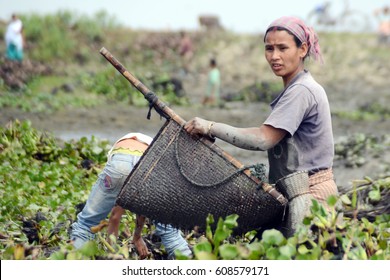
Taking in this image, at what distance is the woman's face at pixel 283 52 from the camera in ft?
14.0

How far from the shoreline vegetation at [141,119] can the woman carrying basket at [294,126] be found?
0.98 ft

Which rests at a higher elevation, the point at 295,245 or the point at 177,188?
the point at 177,188

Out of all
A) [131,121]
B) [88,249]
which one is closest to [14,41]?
[131,121]

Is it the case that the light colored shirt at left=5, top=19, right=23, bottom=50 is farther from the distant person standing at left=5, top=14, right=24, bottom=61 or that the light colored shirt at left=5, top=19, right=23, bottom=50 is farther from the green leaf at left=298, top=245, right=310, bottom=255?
the green leaf at left=298, top=245, right=310, bottom=255

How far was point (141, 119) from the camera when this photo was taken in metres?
15.0

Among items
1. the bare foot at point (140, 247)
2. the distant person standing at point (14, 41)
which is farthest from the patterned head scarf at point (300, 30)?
the distant person standing at point (14, 41)

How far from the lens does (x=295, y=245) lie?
12.5 ft

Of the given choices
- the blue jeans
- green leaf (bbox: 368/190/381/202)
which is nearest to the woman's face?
the blue jeans

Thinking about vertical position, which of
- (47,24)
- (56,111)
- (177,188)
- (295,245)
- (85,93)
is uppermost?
(47,24)

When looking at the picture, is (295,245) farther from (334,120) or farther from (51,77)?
(51,77)

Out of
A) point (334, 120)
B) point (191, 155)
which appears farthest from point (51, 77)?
point (191, 155)

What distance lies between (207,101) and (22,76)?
4.22 m

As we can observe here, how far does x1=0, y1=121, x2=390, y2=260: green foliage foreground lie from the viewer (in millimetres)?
3746

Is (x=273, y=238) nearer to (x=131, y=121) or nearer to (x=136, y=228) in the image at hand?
(x=136, y=228)
